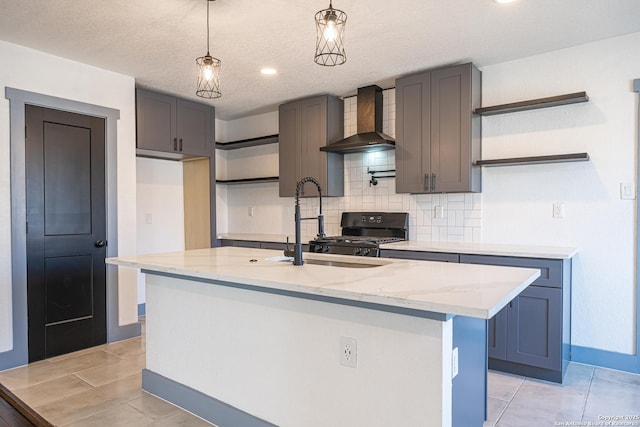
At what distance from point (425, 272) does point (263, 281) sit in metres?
0.73

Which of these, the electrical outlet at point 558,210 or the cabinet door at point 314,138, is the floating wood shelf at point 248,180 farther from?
the electrical outlet at point 558,210

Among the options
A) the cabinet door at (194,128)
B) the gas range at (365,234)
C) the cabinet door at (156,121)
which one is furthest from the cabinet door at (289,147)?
the cabinet door at (156,121)

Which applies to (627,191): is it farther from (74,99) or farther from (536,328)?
(74,99)

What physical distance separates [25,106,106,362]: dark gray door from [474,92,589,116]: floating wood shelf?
3290mm

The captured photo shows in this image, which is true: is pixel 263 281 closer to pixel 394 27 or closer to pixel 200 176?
pixel 394 27

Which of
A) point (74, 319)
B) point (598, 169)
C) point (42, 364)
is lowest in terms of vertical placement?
point (42, 364)

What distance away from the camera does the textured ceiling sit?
2.55 m

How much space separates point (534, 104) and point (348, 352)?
8.30 feet

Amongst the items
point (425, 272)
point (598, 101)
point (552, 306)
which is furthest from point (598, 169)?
point (425, 272)

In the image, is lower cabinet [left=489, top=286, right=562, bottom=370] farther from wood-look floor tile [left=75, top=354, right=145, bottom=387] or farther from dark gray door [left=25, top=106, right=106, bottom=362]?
dark gray door [left=25, top=106, right=106, bottom=362]

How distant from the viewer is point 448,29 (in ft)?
9.41

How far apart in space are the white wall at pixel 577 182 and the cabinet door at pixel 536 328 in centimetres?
54

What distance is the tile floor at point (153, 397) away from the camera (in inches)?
92.1

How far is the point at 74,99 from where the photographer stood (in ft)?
11.4
